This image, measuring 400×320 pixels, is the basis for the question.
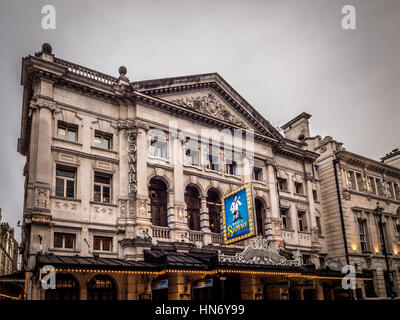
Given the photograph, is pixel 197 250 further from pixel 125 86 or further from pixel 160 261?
pixel 125 86

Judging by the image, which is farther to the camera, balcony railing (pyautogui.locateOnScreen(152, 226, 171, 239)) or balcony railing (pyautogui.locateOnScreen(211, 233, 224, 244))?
balcony railing (pyautogui.locateOnScreen(211, 233, 224, 244))

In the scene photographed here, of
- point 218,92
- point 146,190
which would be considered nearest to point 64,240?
point 146,190

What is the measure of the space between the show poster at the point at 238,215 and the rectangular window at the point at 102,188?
792 centimetres

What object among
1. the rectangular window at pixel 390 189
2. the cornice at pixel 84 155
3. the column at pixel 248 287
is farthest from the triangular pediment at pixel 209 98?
the rectangular window at pixel 390 189

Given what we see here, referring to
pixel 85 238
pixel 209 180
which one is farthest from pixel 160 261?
pixel 209 180

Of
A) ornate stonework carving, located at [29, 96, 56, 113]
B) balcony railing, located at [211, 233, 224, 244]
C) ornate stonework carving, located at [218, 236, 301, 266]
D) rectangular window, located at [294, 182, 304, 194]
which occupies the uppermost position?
ornate stonework carving, located at [29, 96, 56, 113]

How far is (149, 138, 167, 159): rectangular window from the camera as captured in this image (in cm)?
2578

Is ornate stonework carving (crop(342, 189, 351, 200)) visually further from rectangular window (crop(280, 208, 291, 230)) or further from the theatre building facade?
the theatre building facade

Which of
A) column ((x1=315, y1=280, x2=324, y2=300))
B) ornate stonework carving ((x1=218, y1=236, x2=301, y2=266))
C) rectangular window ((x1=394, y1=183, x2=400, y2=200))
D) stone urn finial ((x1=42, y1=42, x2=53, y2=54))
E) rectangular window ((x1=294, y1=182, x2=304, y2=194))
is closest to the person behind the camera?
stone urn finial ((x1=42, y1=42, x2=53, y2=54))

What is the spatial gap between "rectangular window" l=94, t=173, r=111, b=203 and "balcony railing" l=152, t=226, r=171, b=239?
3.31 meters

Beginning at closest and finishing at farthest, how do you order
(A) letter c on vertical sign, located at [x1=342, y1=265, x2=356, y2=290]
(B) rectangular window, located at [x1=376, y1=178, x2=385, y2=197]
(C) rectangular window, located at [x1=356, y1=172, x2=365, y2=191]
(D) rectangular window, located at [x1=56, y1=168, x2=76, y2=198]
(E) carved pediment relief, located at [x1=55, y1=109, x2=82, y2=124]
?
(D) rectangular window, located at [x1=56, y1=168, x2=76, y2=198] → (E) carved pediment relief, located at [x1=55, y1=109, x2=82, y2=124] → (A) letter c on vertical sign, located at [x1=342, y1=265, x2=356, y2=290] → (C) rectangular window, located at [x1=356, y1=172, x2=365, y2=191] → (B) rectangular window, located at [x1=376, y1=178, x2=385, y2=197]

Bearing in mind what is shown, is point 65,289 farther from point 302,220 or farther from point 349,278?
point 302,220

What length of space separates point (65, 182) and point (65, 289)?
5.89 meters

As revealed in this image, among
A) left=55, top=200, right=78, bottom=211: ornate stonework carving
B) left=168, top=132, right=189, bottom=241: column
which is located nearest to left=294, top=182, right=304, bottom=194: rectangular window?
left=168, top=132, right=189, bottom=241: column
